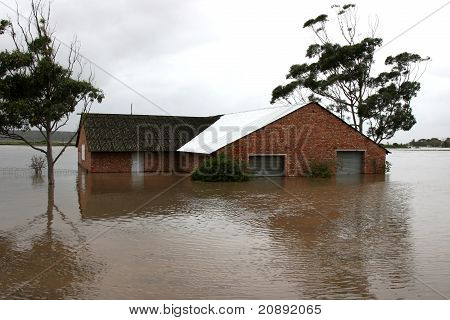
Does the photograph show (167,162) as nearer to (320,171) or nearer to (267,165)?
(267,165)

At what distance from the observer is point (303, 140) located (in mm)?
28719

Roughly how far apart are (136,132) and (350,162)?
16087mm

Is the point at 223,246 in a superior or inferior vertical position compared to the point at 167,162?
inferior

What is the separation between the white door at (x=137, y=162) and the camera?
3145 cm

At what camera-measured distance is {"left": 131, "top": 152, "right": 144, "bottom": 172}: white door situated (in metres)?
31.5

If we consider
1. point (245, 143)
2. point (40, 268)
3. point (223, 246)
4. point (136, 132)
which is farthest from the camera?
point (136, 132)

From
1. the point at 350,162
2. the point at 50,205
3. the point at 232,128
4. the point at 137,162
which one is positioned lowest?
the point at 50,205

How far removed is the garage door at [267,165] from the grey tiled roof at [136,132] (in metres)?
7.59

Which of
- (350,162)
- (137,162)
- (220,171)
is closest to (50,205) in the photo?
(220,171)

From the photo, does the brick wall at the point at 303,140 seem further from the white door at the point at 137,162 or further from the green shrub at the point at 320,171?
the white door at the point at 137,162

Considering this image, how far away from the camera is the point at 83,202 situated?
16656mm

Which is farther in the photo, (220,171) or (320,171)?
(320,171)

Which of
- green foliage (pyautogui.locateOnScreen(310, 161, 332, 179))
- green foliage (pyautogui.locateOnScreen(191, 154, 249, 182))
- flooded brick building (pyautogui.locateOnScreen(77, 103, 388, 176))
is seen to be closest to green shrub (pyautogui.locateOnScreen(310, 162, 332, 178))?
green foliage (pyautogui.locateOnScreen(310, 161, 332, 179))
